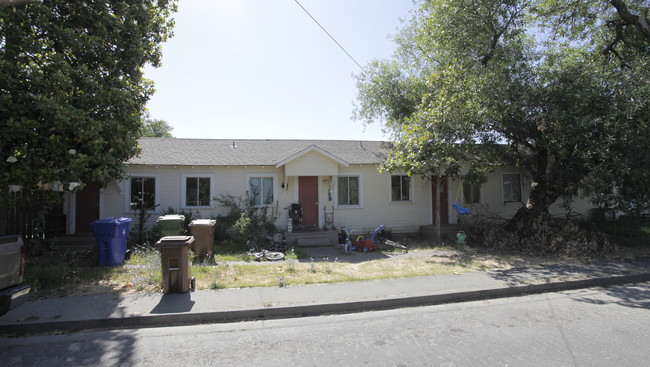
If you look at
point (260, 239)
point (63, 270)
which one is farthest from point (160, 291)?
point (260, 239)

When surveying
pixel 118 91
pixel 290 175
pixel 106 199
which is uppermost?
pixel 118 91

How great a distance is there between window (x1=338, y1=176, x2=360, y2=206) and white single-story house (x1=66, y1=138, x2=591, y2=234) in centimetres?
4

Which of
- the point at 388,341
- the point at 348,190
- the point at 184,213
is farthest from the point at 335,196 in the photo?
the point at 388,341

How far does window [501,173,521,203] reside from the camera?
52.2 feet

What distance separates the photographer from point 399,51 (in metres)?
17.9

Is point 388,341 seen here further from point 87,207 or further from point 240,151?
point 87,207

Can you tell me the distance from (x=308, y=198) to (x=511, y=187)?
32.3 ft

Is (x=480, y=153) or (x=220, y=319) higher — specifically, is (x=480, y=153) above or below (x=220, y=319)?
above

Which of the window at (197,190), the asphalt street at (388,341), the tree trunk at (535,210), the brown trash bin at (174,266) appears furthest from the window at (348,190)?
the asphalt street at (388,341)

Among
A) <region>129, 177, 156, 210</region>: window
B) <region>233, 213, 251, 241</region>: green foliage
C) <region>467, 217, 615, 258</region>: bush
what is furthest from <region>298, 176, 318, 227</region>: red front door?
<region>467, 217, 615, 258</region>: bush

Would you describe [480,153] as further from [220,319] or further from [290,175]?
[220,319]

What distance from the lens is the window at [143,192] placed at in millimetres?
12500

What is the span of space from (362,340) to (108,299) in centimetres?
457

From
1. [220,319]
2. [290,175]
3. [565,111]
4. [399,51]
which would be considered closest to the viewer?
[220,319]
